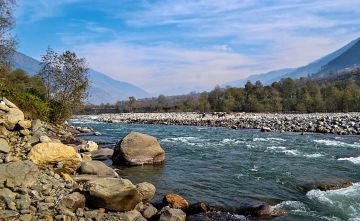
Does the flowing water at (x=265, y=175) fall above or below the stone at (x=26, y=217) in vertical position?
below

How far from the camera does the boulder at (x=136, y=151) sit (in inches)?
850

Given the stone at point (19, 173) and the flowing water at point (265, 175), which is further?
the flowing water at point (265, 175)

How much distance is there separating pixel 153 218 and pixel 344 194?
8327 millimetres

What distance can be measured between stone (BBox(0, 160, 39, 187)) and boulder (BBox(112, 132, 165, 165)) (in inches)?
374

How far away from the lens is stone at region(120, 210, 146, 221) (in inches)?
464

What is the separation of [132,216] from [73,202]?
6.12ft

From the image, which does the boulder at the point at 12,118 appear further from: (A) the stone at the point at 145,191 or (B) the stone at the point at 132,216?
(B) the stone at the point at 132,216

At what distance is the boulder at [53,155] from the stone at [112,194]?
3136 millimetres

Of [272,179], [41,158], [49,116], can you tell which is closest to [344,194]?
[272,179]

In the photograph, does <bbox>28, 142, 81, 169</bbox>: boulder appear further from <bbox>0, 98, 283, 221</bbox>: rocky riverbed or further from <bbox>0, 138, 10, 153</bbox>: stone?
<bbox>0, 138, 10, 153</bbox>: stone

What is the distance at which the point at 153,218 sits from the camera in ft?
40.2

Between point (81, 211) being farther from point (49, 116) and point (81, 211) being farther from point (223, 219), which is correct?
point (49, 116)

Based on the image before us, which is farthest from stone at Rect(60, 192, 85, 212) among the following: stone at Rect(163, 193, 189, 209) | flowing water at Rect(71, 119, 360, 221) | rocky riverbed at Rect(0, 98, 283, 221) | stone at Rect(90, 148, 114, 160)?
stone at Rect(90, 148, 114, 160)

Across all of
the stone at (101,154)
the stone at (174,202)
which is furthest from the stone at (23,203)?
the stone at (101,154)
